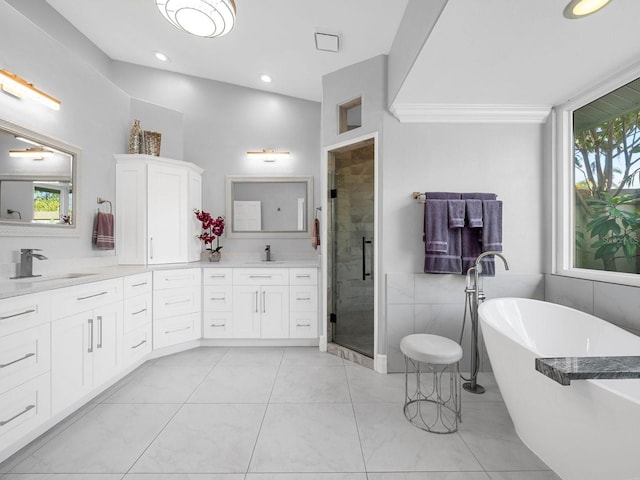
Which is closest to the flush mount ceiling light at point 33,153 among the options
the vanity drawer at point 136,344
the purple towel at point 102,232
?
the purple towel at point 102,232

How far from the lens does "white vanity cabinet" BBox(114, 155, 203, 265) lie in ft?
10.0

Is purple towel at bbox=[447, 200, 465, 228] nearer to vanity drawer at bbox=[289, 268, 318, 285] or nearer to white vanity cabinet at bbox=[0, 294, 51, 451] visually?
vanity drawer at bbox=[289, 268, 318, 285]

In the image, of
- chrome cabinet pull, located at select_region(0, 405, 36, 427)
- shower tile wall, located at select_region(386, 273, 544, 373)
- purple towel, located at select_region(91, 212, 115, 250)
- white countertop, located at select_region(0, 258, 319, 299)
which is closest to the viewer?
chrome cabinet pull, located at select_region(0, 405, 36, 427)

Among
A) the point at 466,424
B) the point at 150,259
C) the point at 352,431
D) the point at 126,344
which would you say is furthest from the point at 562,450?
the point at 150,259

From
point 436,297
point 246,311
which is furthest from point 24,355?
point 436,297

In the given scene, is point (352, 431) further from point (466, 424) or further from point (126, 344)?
point (126, 344)

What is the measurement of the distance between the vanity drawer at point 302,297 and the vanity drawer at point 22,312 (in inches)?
75.9

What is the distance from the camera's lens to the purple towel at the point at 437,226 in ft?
7.74

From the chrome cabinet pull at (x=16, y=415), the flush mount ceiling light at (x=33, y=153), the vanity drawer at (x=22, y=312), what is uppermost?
the flush mount ceiling light at (x=33, y=153)

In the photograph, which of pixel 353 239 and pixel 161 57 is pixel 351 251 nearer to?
pixel 353 239

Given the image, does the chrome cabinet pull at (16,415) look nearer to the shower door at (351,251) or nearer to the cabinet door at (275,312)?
the cabinet door at (275,312)

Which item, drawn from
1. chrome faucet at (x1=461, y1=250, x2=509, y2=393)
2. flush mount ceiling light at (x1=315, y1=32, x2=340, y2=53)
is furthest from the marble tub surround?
flush mount ceiling light at (x1=315, y1=32, x2=340, y2=53)

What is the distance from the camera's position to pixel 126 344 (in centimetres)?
239

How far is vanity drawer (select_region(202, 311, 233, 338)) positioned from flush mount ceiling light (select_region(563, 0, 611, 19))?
3.32 m
